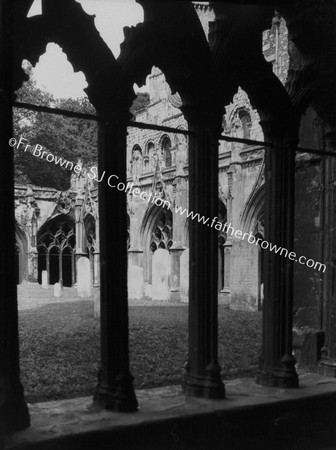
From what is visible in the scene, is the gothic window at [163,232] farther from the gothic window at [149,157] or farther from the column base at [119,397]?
the column base at [119,397]

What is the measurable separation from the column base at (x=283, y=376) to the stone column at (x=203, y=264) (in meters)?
0.45

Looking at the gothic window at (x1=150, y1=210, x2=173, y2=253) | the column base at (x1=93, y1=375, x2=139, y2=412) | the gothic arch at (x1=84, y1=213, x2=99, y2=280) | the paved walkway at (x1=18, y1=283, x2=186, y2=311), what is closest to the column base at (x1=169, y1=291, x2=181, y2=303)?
the paved walkway at (x1=18, y1=283, x2=186, y2=311)

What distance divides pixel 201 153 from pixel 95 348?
5629 mm

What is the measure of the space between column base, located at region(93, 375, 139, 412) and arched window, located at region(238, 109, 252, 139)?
13922 mm

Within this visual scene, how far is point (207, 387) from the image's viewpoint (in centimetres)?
286

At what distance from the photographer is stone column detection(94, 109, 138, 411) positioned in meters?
2.61

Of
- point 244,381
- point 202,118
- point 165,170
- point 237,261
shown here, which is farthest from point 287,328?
point 165,170

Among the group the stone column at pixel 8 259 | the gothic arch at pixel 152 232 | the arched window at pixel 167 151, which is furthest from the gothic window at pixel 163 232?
the stone column at pixel 8 259

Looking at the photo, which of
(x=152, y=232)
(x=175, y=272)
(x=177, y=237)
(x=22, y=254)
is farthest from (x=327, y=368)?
(x=22, y=254)

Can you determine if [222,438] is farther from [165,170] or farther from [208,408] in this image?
[165,170]

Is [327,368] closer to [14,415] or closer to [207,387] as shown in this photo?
[207,387]

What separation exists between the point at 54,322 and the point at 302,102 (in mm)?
8451

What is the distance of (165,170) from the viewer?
19078 mm

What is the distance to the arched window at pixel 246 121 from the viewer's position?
15.8m
